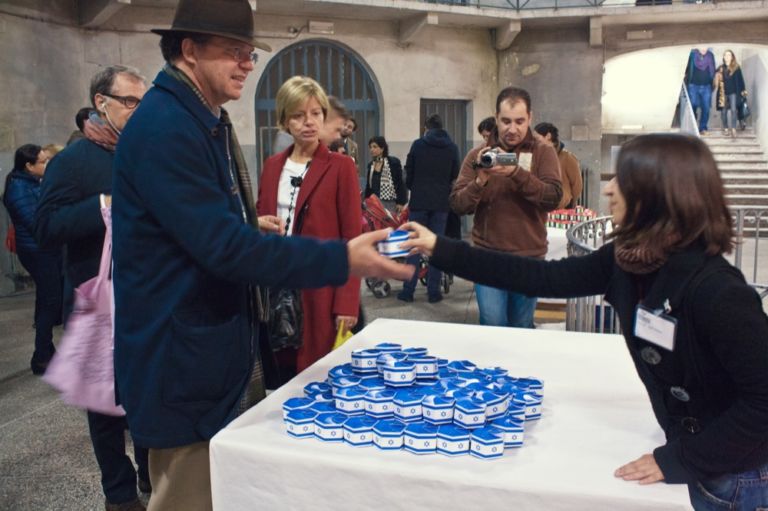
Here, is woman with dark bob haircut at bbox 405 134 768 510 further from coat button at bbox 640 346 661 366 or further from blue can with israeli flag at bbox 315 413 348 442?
blue can with israeli flag at bbox 315 413 348 442

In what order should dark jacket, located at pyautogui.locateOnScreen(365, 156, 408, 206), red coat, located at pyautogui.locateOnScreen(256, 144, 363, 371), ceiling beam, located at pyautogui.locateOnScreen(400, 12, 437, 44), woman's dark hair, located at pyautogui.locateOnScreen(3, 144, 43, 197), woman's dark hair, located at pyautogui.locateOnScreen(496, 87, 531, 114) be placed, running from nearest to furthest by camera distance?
red coat, located at pyautogui.locateOnScreen(256, 144, 363, 371)
woman's dark hair, located at pyautogui.locateOnScreen(496, 87, 531, 114)
woman's dark hair, located at pyautogui.locateOnScreen(3, 144, 43, 197)
dark jacket, located at pyautogui.locateOnScreen(365, 156, 408, 206)
ceiling beam, located at pyautogui.locateOnScreen(400, 12, 437, 44)

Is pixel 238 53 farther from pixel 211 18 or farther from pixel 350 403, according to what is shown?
pixel 350 403

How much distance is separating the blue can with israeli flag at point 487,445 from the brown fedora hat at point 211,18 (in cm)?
112

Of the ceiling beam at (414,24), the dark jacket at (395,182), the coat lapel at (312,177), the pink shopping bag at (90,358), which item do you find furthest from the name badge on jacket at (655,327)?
the ceiling beam at (414,24)

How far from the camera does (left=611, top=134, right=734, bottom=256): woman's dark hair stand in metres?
1.50

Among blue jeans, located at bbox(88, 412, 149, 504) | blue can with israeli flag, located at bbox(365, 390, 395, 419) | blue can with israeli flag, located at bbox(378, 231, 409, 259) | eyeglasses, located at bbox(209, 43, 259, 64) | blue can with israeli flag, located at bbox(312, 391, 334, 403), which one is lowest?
blue jeans, located at bbox(88, 412, 149, 504)

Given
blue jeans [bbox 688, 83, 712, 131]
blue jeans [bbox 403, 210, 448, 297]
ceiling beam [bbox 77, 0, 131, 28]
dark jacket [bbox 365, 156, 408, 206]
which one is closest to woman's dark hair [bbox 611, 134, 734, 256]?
blue jeans [bbox 403, 210, 448, 297]

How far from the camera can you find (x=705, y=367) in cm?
147

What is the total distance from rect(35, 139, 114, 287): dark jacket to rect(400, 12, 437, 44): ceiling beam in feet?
32.1

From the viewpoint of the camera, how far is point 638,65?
18406mm

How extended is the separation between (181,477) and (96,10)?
9375 mm

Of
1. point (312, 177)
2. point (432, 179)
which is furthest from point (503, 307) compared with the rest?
point (432, 179)

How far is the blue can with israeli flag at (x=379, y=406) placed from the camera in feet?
5.62

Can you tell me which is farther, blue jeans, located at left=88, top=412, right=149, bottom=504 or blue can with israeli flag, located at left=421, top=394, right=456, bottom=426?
blue jeans, located at left=88, top=412, right=149, bottom=504
